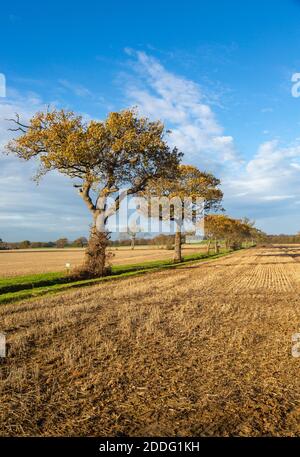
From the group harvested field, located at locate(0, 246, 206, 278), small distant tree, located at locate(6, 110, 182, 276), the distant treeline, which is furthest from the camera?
the distant treeline

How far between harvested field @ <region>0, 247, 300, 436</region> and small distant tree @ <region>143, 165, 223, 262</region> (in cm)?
3274

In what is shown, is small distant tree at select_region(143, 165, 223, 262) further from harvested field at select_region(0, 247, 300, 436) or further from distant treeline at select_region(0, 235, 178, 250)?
distant treeline at select_region(0, 235, 178, 250)

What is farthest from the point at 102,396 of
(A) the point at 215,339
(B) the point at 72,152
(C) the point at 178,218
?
(C) the point at 178,218

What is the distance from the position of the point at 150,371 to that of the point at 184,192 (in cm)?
4231

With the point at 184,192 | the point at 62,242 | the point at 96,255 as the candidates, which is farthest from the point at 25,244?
the point at 96,255

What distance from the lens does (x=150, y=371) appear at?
8.12m

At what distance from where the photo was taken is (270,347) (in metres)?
10.1

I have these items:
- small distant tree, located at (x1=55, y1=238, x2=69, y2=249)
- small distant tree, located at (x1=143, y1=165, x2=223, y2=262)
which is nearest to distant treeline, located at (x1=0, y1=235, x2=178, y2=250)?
small distant tree, located at (x1=55, y1=238, x2=69, y2=249)

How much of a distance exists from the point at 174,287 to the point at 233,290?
3595mm

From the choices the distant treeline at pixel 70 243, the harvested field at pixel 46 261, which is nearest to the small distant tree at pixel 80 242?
the distant treeline at pixel 70 243

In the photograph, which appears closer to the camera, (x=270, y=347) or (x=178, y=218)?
(x=270, y=347)

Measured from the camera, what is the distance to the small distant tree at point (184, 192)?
48219 mm

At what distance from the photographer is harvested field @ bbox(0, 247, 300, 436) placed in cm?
576
